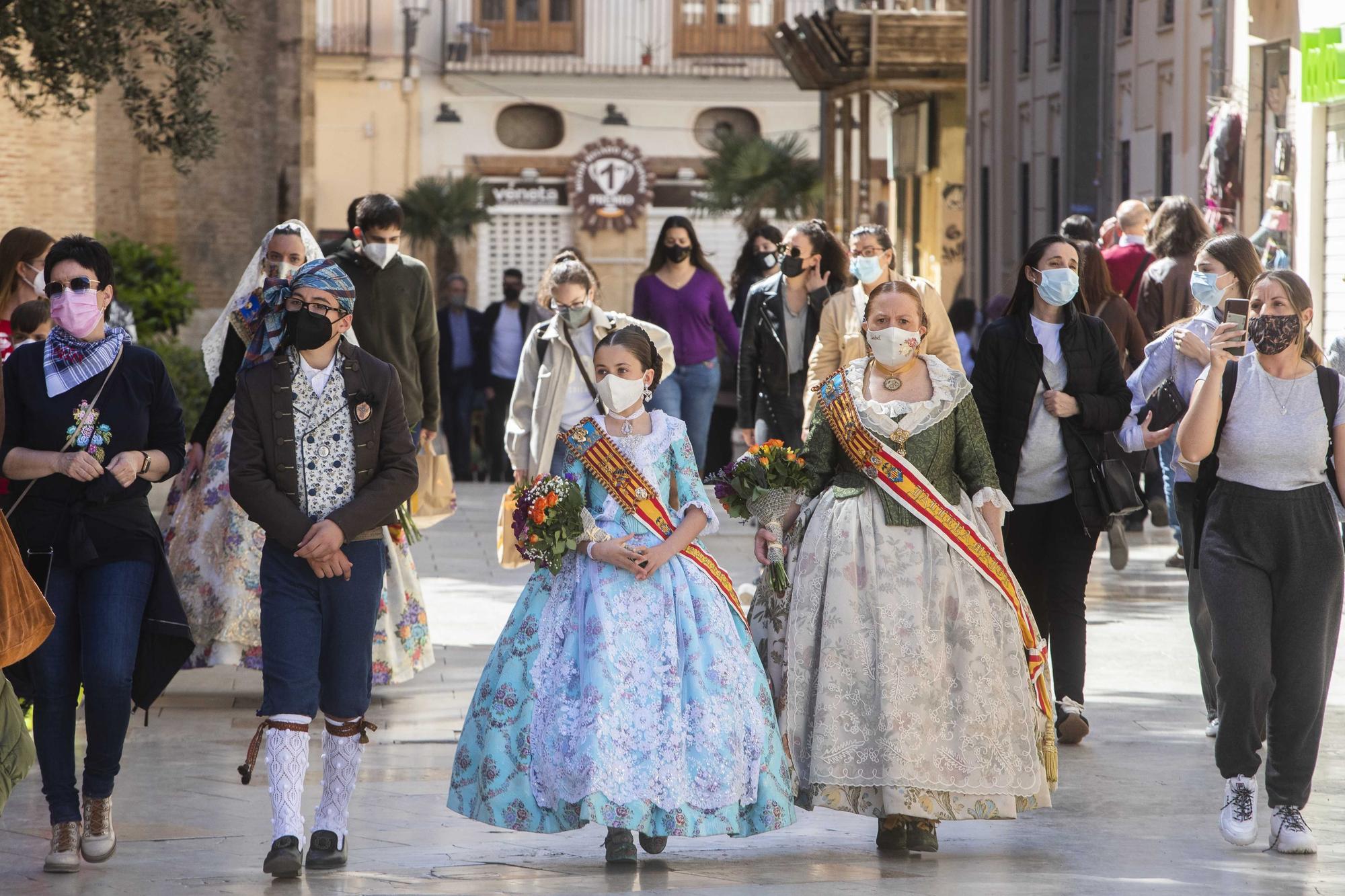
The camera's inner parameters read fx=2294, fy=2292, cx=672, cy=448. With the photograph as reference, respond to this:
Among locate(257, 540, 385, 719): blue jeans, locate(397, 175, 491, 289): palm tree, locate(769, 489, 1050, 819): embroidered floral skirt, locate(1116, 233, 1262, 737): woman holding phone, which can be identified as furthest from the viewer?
locate(397, 175, 491, 289): palm tree

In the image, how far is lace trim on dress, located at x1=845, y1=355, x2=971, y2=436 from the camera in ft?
23.2

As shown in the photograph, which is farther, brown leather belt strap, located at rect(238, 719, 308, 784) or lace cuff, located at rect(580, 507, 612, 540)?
lace cuff, located at rect(580, 507, 612, 540)

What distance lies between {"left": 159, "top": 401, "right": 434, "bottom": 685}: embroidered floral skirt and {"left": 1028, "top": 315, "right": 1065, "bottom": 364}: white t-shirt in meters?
2.63

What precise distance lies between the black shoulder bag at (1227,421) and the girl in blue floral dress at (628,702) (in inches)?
61.3

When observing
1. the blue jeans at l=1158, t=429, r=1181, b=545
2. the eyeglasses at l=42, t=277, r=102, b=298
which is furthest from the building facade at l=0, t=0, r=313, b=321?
the eyeglasses at l=42, t=277, r=102, b=298

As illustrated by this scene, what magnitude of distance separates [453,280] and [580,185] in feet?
94.3

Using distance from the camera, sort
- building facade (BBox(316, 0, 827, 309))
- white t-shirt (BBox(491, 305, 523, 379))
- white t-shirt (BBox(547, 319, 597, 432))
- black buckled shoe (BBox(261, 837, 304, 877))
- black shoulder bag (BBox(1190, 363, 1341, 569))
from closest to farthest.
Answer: black buckled shoe (BBox(261, 837, 304, 877))
black shoulder bag (BBox(1190, 363, 1341, 569))
white t-shirt (BBox(547, 319, 597, 432))
white t-shirt (BBox(491, 305, 523, 379))
building facade (BBox(316, 0, 827, 309))

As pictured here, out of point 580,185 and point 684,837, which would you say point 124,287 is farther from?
point 580,185

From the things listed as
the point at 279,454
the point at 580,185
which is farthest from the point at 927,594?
the point at 580,185

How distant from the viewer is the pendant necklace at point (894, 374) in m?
7.15

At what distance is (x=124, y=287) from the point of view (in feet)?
73.3

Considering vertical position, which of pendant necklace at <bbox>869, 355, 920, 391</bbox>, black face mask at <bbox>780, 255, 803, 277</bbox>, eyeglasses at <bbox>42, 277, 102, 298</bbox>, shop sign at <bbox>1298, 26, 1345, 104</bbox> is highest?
shop sign at <bbox>1298, 26, 1345, 104</bbox>

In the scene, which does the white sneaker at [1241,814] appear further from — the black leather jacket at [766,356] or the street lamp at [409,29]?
the street lamp at [409,29]

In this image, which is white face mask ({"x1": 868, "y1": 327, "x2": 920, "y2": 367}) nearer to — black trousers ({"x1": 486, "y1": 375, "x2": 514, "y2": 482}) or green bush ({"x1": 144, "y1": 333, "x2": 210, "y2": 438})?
black trousers ({"x1": 486, "y1": 375, "x2": 514, "y2": 482})
